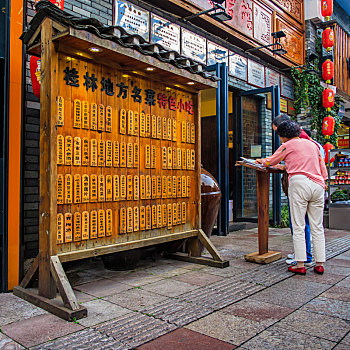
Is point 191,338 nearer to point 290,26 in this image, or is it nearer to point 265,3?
point 265,3

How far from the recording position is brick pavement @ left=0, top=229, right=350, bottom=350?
8.36 ft

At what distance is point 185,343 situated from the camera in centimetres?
252

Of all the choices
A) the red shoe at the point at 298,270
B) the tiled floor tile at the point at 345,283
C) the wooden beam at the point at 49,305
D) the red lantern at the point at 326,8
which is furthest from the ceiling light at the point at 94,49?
the red lantern at the point at 326,8

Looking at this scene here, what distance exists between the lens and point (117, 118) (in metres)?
3.99

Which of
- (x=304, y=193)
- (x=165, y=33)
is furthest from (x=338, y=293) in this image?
(x=165, y=33)

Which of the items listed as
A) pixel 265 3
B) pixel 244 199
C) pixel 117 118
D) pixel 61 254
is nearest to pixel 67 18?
pixel 117 118

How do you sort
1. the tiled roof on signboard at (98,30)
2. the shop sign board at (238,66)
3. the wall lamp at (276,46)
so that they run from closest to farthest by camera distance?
the tiled roof on signboard at (98,30) < the shop sign board at (238,66) < the wall lamp at (276,46)

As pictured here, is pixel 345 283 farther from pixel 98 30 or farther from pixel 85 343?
pixel 98 30

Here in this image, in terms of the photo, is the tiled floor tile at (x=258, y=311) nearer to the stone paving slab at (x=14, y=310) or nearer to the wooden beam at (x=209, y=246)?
the wooden beam at (x=209, y=246)

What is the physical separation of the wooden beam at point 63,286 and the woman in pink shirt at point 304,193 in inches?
103

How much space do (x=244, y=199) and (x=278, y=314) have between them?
5.69m

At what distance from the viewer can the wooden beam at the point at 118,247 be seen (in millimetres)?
3447

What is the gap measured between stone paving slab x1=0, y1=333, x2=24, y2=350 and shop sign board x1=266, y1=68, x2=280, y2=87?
28.6ft

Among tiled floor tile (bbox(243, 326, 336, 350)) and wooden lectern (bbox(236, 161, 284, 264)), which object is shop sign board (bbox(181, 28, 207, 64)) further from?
tiled floor tile (bbox(243, 326, 336, 350))
